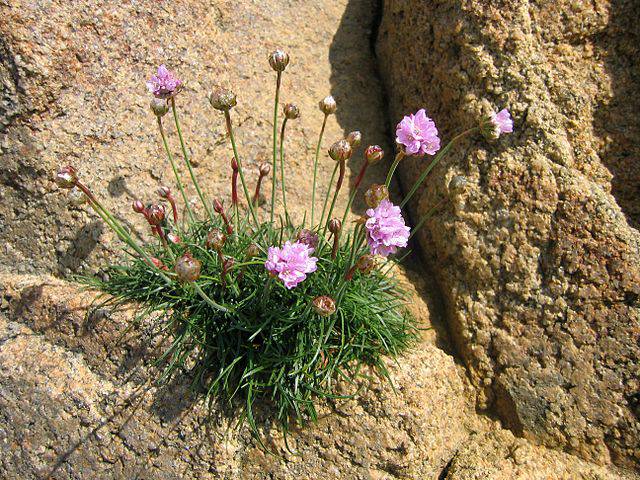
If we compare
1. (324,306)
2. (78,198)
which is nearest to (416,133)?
(324,306)

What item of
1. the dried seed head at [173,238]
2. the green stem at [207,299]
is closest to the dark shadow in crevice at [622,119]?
the green stem at [207,299]

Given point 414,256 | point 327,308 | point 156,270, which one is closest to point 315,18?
point 414,256

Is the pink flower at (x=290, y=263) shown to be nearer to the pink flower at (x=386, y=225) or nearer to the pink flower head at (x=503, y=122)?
the pink flower at (x=386, y=225)

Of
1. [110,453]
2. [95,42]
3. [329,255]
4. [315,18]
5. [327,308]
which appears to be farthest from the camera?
[315,18]

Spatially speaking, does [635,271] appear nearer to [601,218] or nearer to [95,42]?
[601,218]

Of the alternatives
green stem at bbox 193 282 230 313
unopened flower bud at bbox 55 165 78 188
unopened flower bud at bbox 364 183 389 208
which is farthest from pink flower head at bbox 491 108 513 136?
unopened flower bud at bbox 55 165 78 188

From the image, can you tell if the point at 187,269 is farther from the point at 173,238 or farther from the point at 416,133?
the point at 416,133
